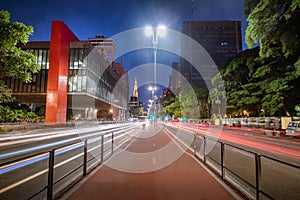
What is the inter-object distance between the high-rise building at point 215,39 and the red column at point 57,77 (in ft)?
305

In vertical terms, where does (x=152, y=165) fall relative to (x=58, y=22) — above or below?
below

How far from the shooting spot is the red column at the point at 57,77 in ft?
132

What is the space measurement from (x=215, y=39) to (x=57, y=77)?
11045 centimetres

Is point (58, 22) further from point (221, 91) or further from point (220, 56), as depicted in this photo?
point (220, 56)

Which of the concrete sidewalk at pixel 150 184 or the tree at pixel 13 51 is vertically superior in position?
the tree at pixel 13 51

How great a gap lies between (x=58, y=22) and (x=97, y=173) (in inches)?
1662

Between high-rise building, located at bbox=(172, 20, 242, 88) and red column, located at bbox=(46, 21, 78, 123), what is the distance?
Result: 9285 centimetres

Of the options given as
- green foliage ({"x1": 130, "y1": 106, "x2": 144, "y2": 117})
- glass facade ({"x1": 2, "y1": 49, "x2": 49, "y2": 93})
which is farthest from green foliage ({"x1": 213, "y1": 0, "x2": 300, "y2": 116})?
green foliage ({"x1": 130, "y1": 106, "x2": 144, "y2": 117})

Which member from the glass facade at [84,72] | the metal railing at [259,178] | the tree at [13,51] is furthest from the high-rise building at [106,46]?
the metal railing at [259,178]

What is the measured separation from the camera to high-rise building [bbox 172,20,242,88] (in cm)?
12850

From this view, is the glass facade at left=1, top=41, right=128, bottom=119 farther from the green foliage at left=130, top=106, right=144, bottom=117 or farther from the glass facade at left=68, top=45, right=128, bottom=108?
the green foliage at left=130, top=106, right=144, bottom=117

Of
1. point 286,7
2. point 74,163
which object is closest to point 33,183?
point 74,163

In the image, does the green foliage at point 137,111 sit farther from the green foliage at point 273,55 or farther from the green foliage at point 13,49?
the green foliage at point 13,49

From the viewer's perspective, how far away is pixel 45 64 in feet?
153
